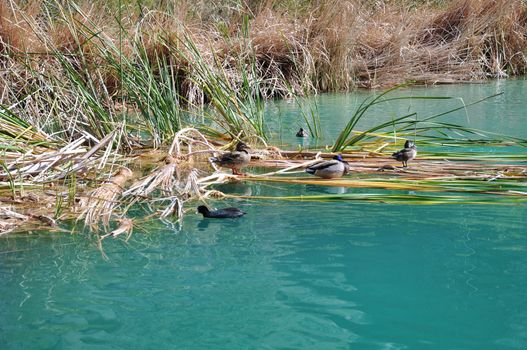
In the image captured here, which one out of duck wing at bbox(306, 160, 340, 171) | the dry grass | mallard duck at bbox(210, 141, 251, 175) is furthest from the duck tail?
the dry grass

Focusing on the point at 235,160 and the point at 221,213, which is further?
the point at 235,160

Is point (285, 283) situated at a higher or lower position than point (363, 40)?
lower

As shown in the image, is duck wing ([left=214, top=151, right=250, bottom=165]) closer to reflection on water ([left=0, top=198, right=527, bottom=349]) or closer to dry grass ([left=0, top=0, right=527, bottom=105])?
reflection on water ([left=0, top=198, right=527, bottom=349])

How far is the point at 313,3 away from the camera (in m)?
11.3

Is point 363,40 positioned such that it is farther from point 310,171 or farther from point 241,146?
point 310,171

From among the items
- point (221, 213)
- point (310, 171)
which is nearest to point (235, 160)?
point (310, 171)

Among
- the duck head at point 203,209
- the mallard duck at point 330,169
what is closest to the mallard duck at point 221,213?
the duck head at point 203,209

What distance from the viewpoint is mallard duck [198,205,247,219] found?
3.59 metres

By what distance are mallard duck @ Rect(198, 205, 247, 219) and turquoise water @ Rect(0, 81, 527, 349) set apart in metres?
0.04

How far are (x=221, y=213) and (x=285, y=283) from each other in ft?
3.00

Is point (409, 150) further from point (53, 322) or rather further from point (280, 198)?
point (53, 322)

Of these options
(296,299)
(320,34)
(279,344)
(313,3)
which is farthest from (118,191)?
(313,3)

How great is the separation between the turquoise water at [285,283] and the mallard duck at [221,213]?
45mm

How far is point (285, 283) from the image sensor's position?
277cm
